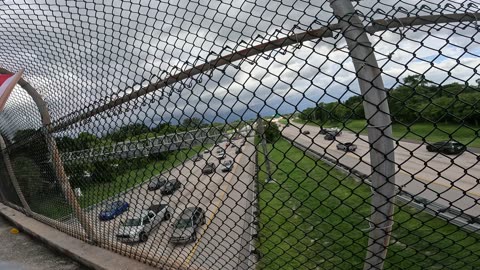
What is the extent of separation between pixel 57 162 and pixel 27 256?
1.11 metres

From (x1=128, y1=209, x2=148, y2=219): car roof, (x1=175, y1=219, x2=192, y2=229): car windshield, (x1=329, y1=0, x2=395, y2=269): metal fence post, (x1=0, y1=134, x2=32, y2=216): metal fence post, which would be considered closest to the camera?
(x1=329, y1=0, x2=395, y2=269): metal fence post

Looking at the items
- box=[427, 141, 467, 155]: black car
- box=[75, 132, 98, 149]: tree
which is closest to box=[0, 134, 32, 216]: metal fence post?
box=[75, 132, 98, 149]: tree

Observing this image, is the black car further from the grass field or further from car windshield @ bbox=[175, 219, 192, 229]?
car windshield @ bbox=[175, 219, 192, 229]

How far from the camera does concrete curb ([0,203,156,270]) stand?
2.79 meters

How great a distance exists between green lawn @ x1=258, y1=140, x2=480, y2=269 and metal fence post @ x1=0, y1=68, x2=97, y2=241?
5.90ft

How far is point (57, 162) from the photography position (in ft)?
10.7

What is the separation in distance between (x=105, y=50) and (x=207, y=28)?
102 centimetres

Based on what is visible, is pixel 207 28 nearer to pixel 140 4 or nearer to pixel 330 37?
pixel 140 4

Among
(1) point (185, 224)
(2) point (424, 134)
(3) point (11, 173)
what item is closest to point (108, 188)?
(3) point (11, 173)

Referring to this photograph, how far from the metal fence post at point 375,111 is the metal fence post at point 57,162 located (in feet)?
9.14

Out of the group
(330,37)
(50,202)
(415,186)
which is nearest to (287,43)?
(330,37)

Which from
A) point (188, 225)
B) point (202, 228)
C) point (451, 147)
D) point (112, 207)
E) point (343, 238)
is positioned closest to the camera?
point (451, 147)

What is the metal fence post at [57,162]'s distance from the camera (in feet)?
10.7

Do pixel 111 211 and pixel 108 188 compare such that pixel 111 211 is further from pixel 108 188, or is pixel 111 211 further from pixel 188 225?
pixel 188 225
